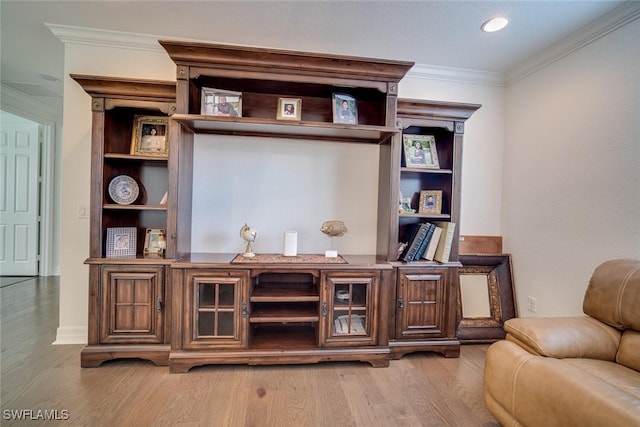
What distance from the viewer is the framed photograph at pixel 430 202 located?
2.54 m

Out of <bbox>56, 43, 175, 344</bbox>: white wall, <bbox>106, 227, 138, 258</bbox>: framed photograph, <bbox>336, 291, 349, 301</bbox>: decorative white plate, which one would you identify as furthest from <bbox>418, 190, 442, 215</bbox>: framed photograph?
<bbox>56, 43, 175, 344</bbox>: white wall

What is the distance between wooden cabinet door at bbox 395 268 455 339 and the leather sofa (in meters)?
0.74

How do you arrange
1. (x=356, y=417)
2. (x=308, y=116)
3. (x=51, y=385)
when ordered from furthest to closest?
(x=308, y=116)
(x=51, y=385)
(x=356, y=417)

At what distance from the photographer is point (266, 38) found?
237 centimetres

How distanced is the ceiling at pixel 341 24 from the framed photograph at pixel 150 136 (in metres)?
0.74

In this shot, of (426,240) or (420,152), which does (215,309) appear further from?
(420,152)

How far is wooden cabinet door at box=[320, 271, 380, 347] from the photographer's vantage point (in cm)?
215

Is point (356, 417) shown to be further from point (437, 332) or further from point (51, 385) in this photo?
point (51, 385)

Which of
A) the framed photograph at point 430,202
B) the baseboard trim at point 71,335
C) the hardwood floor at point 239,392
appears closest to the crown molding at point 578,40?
the framed photograph at point 430,202

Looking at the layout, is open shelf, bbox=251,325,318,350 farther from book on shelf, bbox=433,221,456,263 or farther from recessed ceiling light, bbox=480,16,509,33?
recessed ceiling light, bbox=480,16,509,33

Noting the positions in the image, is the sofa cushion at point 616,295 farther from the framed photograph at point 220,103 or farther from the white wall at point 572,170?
the framed photograph at point 220,103

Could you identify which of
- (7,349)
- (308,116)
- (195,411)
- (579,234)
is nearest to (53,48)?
(308,116)

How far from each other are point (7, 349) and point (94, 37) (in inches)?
105

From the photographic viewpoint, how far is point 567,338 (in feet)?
4.88
